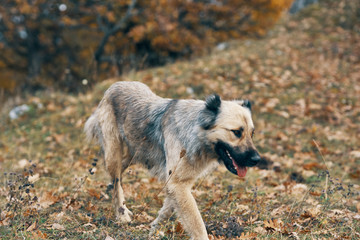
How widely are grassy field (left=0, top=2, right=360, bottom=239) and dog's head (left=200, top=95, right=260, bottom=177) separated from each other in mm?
760

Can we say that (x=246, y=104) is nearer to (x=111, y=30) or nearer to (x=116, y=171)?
(x=116, y=171)

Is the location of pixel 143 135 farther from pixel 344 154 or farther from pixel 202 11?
pixel 202 11

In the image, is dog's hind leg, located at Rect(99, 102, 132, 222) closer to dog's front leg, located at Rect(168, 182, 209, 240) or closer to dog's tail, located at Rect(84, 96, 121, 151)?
dog's tail, located at Rect(84, 96, 121, 151)

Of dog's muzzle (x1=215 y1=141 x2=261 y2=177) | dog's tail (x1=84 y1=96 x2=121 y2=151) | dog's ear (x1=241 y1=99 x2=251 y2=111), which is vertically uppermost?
dog's ear (x1=241 y1=99 x2=251 y2=111)

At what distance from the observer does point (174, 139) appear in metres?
4.11

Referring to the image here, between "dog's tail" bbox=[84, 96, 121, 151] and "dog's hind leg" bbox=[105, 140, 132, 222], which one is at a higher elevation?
"dog's tail" bbox=[84, 96, 121, 151]

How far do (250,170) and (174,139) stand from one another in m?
2.70

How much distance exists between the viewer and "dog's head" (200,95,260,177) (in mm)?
3643

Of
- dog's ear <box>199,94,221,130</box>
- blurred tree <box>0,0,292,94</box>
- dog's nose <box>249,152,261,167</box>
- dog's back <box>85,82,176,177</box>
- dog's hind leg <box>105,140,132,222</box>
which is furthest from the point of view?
blurred tree <box>0,0,292,94</box>

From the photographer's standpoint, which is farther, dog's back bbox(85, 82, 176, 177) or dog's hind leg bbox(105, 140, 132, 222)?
dog's hind leg bbox(105, 140, 132, 222)

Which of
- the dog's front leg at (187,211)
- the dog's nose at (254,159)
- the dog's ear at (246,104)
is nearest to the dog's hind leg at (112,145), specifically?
the dog's front leg at (187,211)

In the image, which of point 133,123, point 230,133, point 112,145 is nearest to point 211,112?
point 230,133

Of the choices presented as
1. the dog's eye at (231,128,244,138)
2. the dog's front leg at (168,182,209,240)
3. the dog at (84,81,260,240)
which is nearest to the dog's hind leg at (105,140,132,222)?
the dog at (84,81,260,240)

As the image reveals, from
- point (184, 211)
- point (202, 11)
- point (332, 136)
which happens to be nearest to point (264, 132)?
point (332, 136)
